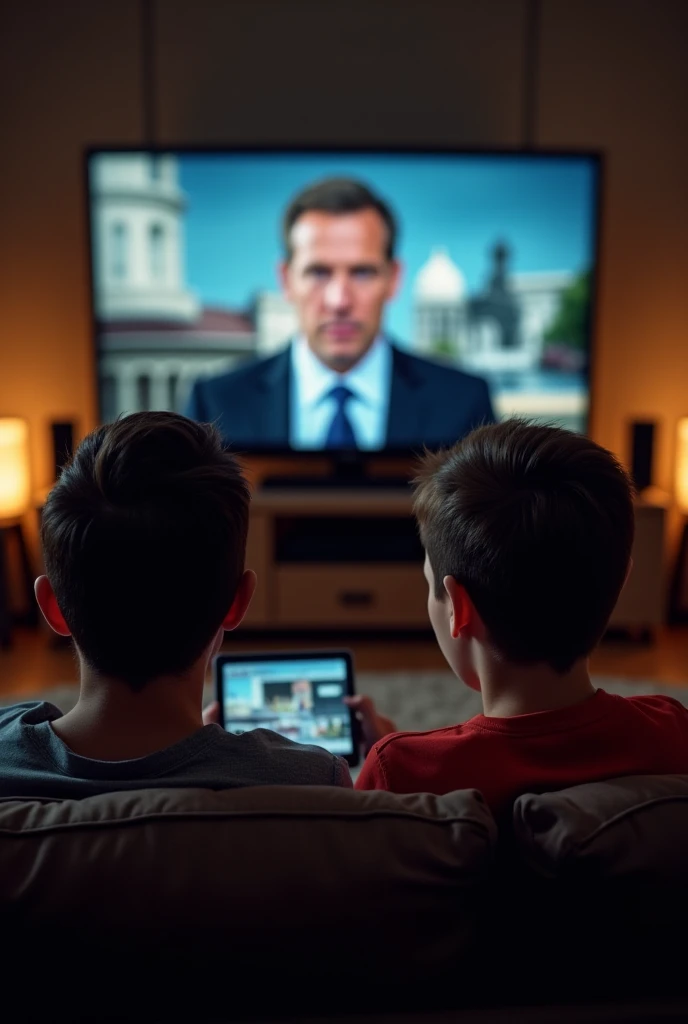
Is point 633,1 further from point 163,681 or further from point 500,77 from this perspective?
point 163,681

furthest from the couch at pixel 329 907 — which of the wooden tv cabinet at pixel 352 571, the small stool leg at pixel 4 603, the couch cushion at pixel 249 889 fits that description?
the small stool leg at pixel 4 603

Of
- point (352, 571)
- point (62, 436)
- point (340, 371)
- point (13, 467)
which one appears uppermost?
point (340, 371)

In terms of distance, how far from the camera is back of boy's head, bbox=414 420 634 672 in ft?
3.21

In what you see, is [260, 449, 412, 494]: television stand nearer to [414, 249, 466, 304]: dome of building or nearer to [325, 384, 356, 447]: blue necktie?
[325, 384, 356, 447]: blue necktie

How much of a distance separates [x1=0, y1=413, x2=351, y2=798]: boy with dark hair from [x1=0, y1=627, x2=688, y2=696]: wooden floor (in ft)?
7.65

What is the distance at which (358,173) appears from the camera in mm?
3613

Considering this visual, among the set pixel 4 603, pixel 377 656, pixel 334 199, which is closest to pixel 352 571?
pixel 377 656

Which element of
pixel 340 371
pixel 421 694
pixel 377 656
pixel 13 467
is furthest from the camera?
pixel 340 371

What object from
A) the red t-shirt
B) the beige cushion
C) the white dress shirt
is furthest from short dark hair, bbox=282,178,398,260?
the beige cushion

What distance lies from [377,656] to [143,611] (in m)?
2.60

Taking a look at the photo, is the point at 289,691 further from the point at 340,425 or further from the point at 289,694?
the point at 340,425

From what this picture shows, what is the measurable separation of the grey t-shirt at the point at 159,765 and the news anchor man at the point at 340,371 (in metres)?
2.78

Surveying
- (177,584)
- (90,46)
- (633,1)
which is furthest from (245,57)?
(177,584)

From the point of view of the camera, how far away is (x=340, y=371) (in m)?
3.68
